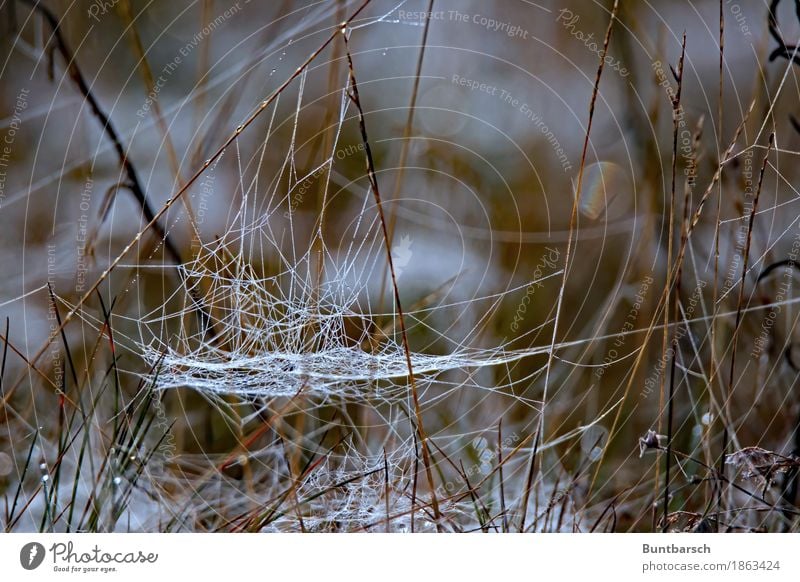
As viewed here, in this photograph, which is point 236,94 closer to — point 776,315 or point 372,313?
point 372,313

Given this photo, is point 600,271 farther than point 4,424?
Yes

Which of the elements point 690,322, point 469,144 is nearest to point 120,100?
point 469,144

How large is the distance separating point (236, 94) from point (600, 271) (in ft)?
2.23

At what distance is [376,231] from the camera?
1152mm

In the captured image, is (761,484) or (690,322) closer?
(761,484)

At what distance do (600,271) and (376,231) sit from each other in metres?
0.39

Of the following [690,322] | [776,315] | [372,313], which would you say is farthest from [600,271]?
[372,313]

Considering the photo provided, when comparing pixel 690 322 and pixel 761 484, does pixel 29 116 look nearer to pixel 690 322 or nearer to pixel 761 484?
pixel 690 322

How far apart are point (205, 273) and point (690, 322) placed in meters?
0.79

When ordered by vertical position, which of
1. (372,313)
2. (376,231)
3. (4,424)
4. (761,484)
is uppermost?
(376,231)

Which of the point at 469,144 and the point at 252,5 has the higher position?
the point at 252,5

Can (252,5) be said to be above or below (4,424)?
above

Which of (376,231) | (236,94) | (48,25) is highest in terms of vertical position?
(48,25)

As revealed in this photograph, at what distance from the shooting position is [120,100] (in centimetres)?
113
